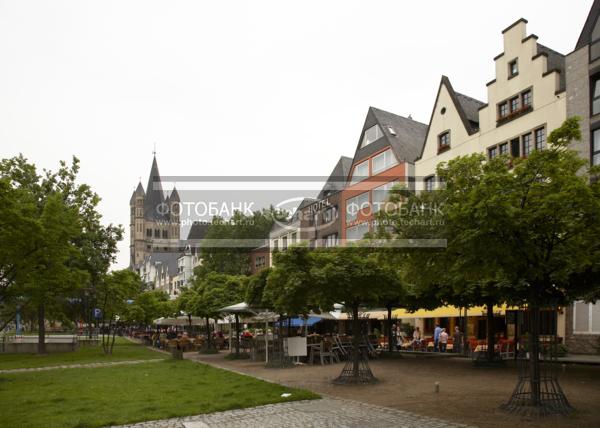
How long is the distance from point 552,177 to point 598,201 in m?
0.91

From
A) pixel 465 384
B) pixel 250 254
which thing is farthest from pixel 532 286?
pixel 250 254

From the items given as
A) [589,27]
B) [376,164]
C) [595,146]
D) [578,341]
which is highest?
[589,27]

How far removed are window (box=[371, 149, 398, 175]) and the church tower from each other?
114536mm

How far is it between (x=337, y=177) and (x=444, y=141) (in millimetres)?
18044

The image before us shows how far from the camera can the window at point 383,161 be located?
139 ft

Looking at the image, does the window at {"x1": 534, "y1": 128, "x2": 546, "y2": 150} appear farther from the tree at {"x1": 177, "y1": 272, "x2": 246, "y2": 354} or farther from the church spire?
the church spire

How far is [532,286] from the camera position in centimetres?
1155

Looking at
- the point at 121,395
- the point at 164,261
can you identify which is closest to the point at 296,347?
the point at 121,395

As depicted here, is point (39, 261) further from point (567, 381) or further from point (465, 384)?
point (567, 381)

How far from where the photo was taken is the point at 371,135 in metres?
45.8

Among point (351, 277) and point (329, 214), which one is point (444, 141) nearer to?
point (329, 214)

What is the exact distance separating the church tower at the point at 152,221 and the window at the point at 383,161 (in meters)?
115

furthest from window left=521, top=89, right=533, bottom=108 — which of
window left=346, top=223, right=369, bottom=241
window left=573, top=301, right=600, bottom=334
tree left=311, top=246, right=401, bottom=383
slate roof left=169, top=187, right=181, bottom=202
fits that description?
slate roof left=169, top=187, right=181, bottom=202

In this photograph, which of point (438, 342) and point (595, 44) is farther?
point (438, 342)
